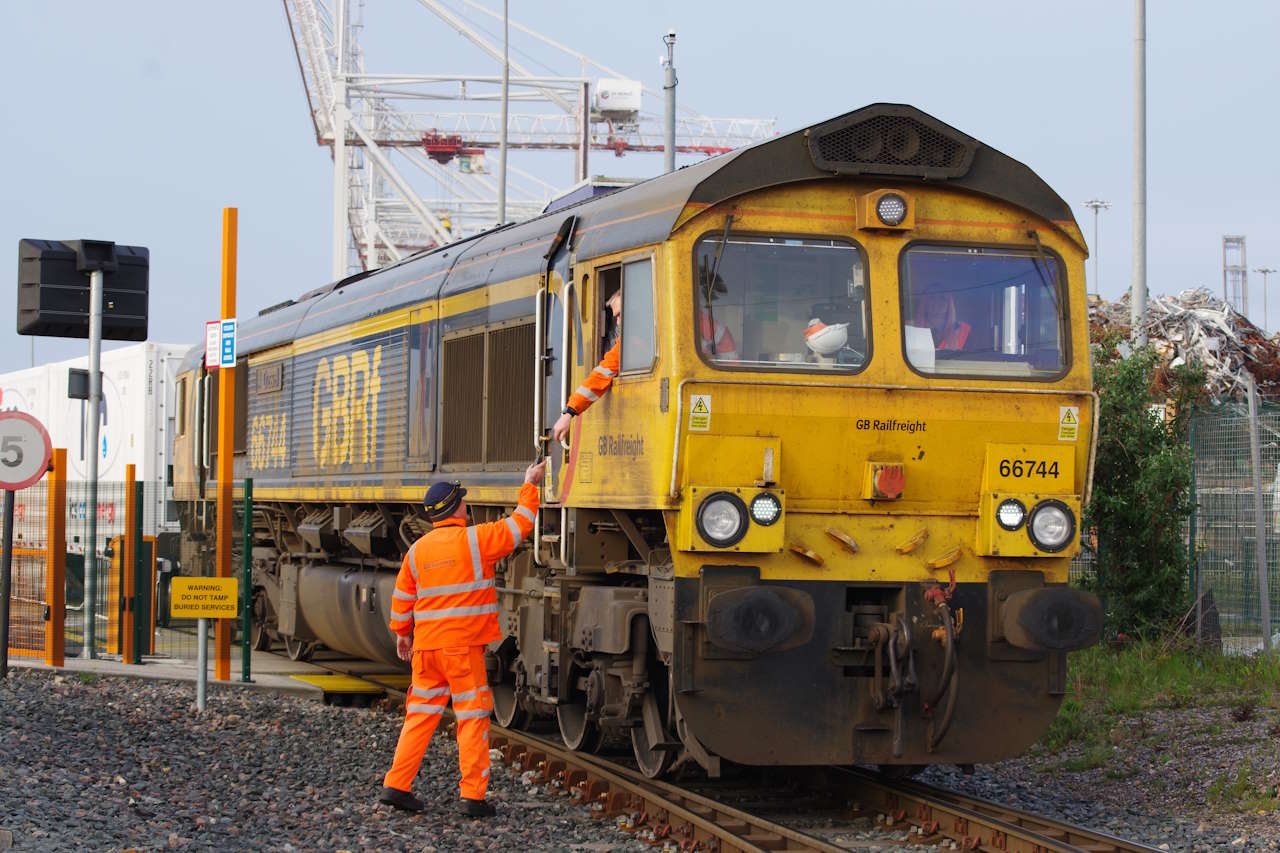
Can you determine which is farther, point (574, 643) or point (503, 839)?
point (574, 643)

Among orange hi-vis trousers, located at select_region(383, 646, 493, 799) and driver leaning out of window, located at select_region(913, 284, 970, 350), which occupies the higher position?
driver leaning out of window, located at select_region(913, 284, 970, 350)

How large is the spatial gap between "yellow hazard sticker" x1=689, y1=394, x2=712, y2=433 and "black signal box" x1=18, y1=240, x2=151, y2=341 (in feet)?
28.2

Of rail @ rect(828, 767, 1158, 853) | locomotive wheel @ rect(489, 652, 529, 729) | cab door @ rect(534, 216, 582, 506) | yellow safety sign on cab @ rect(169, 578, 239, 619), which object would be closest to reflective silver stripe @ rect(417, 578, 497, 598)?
cab door @ rect(534, 216, 582, 506)

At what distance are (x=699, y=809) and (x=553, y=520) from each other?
85.5 inches

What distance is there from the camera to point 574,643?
9.53 m

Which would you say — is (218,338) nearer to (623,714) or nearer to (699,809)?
(623,714)

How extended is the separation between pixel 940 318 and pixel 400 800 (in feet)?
13.0

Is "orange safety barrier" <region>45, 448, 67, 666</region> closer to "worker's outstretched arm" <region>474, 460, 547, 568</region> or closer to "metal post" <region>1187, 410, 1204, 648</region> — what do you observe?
"worker's outstretched arm" <region>474, 460, 547, 568</region>

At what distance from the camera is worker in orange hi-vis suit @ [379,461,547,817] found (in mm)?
8773

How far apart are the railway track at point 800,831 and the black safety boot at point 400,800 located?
1028mm

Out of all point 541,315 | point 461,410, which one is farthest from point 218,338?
point 541,315

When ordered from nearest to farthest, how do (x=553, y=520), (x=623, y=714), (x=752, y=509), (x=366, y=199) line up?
(x=752, y=509)
(x=623, y=714)
(x=553, y=520)
(x=366, y=199)

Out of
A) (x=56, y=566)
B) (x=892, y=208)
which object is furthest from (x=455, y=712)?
(x=56, y=566)

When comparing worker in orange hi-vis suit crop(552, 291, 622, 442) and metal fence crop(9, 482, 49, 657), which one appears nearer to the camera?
worker in orange hi-vis suit crop(552, 291, 622, 442)
